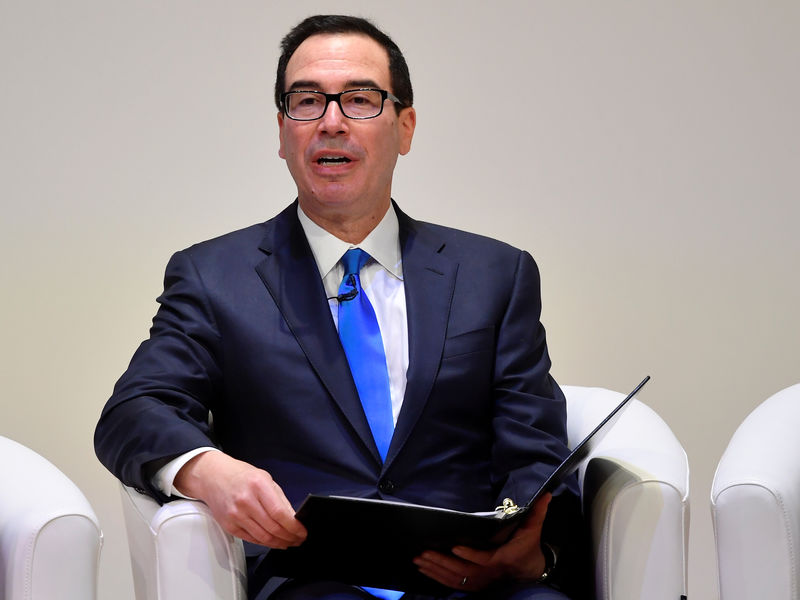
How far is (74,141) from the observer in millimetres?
3486

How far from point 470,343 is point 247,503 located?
61 centimetres

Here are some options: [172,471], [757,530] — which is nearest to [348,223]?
[172,471]

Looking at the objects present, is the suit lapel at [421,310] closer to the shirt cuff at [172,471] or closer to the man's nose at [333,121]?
the man's nose at [333,121]

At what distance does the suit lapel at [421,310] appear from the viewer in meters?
2.35

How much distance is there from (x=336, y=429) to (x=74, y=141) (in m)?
1.56

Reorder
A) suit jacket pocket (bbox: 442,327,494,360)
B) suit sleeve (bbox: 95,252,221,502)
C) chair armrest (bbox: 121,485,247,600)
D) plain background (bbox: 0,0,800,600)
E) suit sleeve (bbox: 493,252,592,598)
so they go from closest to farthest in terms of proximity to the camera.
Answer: chair armrest (bbox: 121,485,247,600) < suit sleeve (bbox: 95,252,221,502) < suit sleeve (bbox: 493,252,592,598) < suit jacket pocket (bbox: 442,327,494,360) < plain background (bbox: 0,0,800,600)

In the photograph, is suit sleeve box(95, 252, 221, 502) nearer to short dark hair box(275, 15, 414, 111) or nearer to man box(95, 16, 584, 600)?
man box(95, 16, 584, 600)

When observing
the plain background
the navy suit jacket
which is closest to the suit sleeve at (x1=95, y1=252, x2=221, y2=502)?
the navy suit jacket

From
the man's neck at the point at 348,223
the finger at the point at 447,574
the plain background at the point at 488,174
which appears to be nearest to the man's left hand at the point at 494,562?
the finger at the point at 447,574

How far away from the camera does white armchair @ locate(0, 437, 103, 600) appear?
209 centimetres

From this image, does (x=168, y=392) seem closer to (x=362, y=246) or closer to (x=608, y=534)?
(x=362, y=246)

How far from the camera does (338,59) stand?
8.21 ft

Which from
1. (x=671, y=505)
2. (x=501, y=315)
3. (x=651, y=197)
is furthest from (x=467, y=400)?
(x=651, y=197)

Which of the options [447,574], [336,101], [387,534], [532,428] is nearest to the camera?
[387,534]
